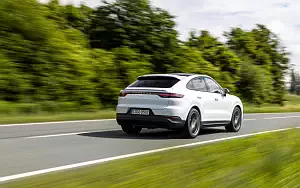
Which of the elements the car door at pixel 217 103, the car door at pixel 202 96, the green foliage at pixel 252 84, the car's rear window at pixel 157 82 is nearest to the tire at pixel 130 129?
the car's rear window at pixel 157 82

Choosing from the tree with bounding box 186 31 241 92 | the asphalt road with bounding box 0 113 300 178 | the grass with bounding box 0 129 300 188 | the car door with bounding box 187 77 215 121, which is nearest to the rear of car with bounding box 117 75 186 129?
the asphalt road with bounding box 0 113 300 178

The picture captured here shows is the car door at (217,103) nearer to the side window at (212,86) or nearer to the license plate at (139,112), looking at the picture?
the side window at (212,86)

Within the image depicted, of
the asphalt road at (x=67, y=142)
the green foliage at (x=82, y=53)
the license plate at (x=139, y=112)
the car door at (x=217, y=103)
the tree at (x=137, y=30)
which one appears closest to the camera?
the asphalt road at (x=67, y=142)

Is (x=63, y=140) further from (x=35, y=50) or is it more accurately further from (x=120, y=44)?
(x=120, y=44)

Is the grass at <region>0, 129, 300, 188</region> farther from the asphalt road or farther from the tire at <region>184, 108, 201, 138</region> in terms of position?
the tire at <region>184, 108, 201, 138</region>

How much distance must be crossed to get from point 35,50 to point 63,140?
1019cm

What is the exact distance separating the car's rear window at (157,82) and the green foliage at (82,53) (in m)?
6.86

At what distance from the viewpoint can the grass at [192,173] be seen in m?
5.34

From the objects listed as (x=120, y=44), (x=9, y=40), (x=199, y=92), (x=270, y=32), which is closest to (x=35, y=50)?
(x=9, y=40)

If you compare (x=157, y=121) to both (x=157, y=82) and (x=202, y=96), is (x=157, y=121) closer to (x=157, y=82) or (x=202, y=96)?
(x=157, y=82)

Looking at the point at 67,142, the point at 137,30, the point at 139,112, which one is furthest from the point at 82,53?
the point at 67,142

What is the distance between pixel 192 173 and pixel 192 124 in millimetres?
6530

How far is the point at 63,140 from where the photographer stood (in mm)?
11133

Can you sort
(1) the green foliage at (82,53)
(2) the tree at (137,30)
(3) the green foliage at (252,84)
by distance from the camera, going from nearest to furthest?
(1) the green foliage at (82,53), (2) the tree at (137,30), (3) the green foliage at (252,84)
